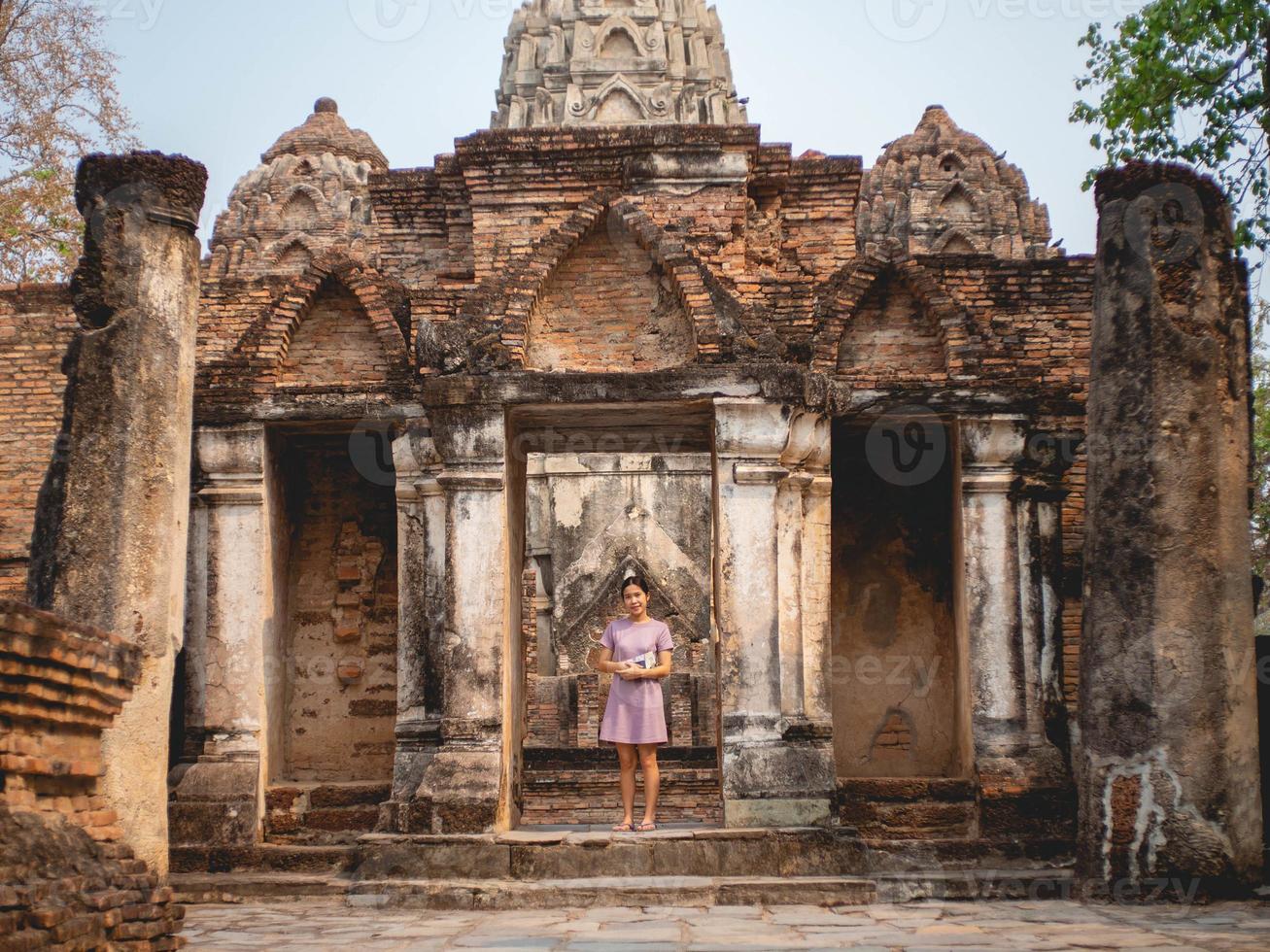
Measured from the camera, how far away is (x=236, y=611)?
10172 mm

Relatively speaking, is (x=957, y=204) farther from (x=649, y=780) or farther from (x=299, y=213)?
(x=649, y=780)

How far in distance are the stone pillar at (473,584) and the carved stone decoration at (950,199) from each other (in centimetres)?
1668

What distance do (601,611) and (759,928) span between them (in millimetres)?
10451

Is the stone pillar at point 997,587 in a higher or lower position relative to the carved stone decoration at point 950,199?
lower

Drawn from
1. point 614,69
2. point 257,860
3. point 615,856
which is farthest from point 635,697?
point 614,69

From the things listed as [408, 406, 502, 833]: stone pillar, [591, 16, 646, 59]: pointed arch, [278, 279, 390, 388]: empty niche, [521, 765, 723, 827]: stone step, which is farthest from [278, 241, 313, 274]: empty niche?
[408, 406, 502, 833]: stone pillar

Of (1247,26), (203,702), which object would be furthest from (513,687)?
(1247,26)

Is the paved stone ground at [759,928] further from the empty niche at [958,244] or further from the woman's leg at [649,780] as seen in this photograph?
the empty niche at [958,244]

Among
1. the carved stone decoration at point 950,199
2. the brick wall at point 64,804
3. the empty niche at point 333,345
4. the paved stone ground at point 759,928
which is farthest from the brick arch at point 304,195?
the brick wall at point 64,804

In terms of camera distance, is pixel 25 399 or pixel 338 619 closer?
pixel 338 619

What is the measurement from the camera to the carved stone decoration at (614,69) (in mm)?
28484

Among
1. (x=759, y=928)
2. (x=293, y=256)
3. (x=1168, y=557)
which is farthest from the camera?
(x=293, y=256)

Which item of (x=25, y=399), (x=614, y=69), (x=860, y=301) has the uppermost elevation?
(x=614, y=69)

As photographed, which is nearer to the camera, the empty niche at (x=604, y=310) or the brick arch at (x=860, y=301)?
the empty niche at (x=604, y=310)
